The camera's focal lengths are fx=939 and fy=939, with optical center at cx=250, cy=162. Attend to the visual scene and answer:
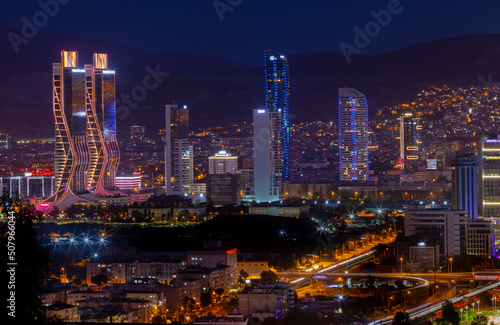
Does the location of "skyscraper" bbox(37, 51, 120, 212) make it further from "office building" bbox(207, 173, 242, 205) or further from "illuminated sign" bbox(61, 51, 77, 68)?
"office building" bbox(207, 173, 242, 205)

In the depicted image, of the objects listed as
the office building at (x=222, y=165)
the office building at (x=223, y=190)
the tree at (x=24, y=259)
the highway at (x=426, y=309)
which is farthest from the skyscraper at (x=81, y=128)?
the tree at (x=24, y=259)

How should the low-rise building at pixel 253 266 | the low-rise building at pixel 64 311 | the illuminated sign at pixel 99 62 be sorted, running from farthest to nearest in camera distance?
the illuminated sign at pixel 99 62 < the low-rise building at pixel 253 266 < the low-rise building at pixel 64 311

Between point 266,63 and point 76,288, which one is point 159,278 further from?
point 266,63

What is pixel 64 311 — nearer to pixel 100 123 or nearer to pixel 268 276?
pixel 268 276

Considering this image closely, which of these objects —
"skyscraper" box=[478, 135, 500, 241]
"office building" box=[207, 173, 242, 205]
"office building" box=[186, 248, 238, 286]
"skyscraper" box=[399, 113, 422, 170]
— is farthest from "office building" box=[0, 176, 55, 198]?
"skyscraper" box=[399, 113, 422, 170]

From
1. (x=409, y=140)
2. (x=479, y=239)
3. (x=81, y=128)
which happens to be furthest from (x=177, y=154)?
(x=479, y=239)

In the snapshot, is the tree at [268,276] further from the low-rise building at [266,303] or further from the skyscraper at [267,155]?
the skyscraper at [267,155]
